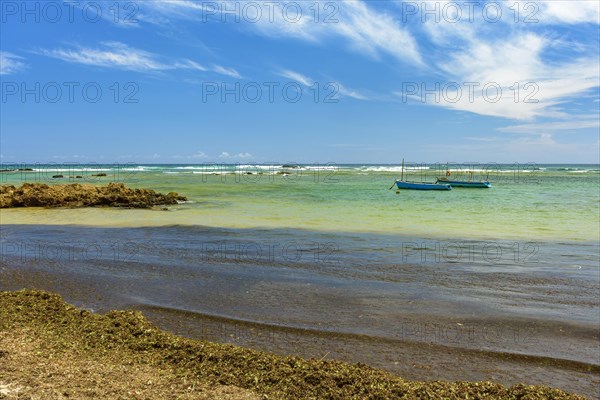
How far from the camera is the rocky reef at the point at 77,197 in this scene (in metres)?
23.4

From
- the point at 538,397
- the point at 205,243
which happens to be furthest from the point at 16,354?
the point at 205,243

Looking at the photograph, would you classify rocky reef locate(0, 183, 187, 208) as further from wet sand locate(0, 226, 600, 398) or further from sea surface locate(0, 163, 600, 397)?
wet sand locate(0, 226, 600, 398)

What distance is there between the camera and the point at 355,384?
4289 millimetres

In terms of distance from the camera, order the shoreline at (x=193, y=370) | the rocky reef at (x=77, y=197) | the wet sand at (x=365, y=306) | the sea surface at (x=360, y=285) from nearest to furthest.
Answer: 1. the shoreline at (x=193, y=370)
2. the wet sand at (x=365, y=306)
3. the sea surface at (x=360, y=285)
4. the rocky reef at (x=77, y=197)

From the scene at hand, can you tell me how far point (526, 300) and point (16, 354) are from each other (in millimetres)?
7383

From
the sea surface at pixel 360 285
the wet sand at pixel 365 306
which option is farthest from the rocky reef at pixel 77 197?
the wet sand at pixel 365 306

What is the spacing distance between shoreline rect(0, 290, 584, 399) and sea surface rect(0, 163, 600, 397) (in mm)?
731

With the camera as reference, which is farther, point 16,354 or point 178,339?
point 178,339

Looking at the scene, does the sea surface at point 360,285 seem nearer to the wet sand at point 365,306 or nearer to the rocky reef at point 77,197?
the wet sand at point 365,306

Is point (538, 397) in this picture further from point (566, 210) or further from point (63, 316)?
point (566, 210)

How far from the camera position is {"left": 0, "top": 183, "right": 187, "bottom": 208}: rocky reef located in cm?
2336

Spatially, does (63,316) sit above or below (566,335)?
above

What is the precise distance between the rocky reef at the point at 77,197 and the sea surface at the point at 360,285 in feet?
22.5

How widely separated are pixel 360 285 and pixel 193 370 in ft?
15.2
